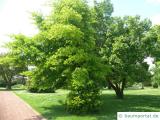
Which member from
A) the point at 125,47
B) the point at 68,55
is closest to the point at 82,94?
the point at 68,55

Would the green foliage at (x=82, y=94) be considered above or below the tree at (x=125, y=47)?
below

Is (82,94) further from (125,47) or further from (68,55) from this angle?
(125,47)

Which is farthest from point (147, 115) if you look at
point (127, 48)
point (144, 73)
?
point (144, 73)

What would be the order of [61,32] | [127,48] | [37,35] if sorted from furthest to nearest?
1. [127,48]
2. [37,35]
3. [61,32]

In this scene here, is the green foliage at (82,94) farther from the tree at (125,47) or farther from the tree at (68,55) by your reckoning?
the tree at (125,47)

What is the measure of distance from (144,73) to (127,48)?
398 cm

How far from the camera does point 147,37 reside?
104 ft

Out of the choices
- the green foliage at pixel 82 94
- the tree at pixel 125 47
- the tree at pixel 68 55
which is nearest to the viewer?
the green foliage at pixel 82 94

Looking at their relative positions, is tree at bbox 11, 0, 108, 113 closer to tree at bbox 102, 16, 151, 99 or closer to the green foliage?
the green foliage

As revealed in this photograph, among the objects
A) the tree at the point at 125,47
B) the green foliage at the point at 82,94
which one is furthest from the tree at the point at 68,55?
the tree at the point at 125,47

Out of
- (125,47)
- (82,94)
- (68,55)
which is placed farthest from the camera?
(125,47)

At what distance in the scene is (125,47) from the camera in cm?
3017

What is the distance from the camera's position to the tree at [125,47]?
99.0ft

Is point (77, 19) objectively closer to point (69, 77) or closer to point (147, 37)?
point (69, 77)
